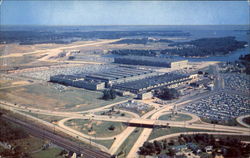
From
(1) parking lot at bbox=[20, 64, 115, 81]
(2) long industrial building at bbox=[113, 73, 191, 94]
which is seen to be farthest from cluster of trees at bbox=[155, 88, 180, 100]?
(1) parking lot at bbox=[20, 64, 115, 81]

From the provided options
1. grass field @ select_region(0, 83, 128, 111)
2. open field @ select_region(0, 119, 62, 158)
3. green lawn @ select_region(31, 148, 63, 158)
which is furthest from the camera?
grass field @ select_region(0, 83, 128, 111)

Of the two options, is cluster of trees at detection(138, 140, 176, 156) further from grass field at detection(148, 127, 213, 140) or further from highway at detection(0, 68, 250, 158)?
grass field at detection(148, 127, 213, 140)

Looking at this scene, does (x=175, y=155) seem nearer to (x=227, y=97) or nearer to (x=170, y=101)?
(x=170, y=101)

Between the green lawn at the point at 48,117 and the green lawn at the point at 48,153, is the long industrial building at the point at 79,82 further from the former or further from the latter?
the green lawn at the point at 48,153

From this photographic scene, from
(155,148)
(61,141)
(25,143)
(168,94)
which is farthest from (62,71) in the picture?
(155,148)

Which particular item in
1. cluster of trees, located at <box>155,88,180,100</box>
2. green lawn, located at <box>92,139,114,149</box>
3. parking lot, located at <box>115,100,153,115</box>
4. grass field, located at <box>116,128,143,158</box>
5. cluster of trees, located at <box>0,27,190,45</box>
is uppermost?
cluster of trees, located at <box>0,27,190,45</box>

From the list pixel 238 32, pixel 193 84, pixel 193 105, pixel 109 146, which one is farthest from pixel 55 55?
pixel 238 32

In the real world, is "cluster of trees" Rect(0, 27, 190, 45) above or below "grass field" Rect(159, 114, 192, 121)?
above
